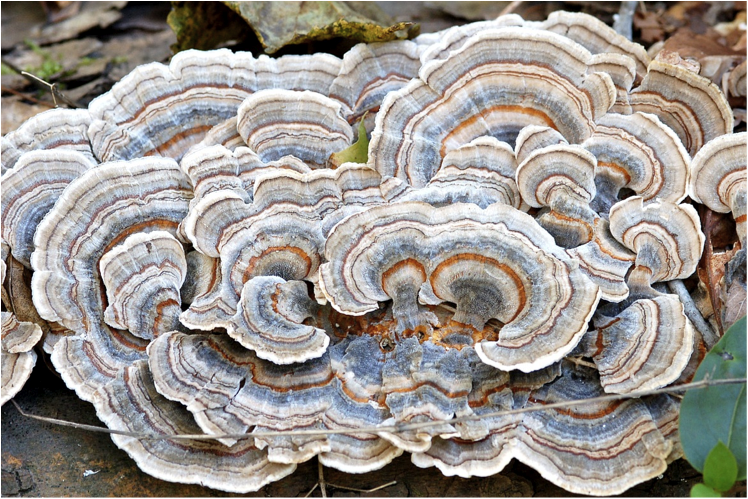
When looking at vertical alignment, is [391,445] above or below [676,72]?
below

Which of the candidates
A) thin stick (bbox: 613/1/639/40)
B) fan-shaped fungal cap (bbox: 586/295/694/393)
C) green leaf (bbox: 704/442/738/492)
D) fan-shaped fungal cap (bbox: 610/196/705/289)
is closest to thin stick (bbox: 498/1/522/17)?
thin stick (bbox: 613/1/639/40)

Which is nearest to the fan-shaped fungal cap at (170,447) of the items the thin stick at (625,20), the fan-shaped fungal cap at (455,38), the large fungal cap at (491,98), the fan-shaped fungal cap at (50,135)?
the fan-shaped fungal cap at (50,135)

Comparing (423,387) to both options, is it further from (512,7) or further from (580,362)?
(512,7)

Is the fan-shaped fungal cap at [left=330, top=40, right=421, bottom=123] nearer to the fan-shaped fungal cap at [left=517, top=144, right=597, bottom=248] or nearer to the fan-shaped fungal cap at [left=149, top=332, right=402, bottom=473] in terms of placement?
the fan-shaped fungal cap at [left=517, top=144, right=597, bottom=248]

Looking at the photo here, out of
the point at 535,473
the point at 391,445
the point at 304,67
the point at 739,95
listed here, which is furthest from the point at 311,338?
the point at 739,95

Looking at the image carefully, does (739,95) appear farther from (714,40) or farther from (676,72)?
(714,40)

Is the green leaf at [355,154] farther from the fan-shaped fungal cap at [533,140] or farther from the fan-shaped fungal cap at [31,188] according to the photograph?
the fan-shaped fungal cap at [31,188]
